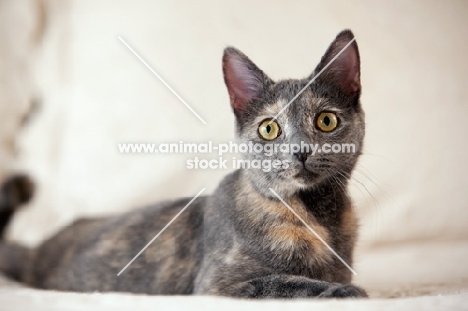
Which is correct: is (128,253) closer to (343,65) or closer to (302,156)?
(302,156)

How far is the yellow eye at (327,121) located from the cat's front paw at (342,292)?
0.83 feet

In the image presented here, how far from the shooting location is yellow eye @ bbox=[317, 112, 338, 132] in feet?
2.98

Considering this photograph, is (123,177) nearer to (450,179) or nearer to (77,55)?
(77,55)

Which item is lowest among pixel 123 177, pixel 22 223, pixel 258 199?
pixel 22 223

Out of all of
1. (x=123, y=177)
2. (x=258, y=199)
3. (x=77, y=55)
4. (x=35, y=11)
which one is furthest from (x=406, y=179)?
(x=35, y=11)

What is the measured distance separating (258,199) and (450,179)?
0.41 metres

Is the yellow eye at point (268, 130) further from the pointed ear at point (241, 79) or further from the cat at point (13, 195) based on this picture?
the cat at point (13, 195)

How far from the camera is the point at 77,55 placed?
1.34 m

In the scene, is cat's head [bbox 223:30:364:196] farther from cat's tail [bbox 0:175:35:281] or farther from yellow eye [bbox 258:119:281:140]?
cat's tail [bbox 0:175:35:281]

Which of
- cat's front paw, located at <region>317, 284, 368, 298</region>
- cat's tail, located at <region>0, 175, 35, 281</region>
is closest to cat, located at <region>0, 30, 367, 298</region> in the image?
cat's front paw, located at <region>317, 284, 368, 298</region>

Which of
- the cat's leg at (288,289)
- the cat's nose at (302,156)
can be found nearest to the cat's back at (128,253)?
the cat's leg at (288,289)

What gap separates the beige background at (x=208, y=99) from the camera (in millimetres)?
1038

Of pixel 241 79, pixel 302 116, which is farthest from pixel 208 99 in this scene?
pixel 302 116

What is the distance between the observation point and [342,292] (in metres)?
0.81
